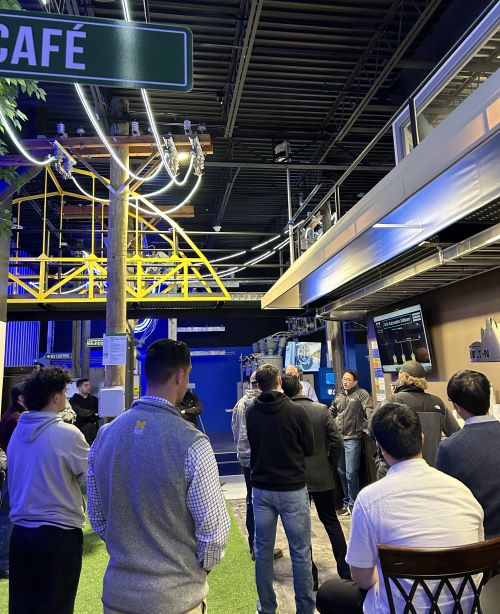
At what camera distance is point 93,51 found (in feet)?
7.01

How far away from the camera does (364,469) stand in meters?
5.62

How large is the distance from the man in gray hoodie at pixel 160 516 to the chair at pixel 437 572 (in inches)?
21.2

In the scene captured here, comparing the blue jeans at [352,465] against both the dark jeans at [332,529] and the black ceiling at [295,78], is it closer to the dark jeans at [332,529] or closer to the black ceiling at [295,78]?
the dark jeans at [332,529]

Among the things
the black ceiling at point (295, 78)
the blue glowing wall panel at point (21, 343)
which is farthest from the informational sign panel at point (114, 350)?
the blue glowing wall panel at point (21, 343)

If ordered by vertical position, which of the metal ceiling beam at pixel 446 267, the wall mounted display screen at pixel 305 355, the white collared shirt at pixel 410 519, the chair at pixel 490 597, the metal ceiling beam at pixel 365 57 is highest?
the metal ceiling beam at pixel 365 57

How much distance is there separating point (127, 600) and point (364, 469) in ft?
15.1

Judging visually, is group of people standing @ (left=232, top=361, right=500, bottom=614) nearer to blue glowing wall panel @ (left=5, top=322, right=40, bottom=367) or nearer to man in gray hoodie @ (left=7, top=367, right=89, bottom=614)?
man in gray hoodie @ (left=7, top=367, right=89, bottom=614)

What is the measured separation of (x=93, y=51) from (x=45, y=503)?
209 cm

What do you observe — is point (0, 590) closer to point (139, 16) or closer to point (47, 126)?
point (139, 16)

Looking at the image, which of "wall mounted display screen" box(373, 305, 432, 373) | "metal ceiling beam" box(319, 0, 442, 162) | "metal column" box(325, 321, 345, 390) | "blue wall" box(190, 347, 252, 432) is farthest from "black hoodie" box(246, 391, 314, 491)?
"blue wall" box(190, 347, 252, 432)

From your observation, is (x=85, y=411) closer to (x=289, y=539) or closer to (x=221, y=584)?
(x=221, y=584)

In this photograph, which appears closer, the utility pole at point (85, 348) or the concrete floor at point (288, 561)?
the concrete floor at point (288, 561)

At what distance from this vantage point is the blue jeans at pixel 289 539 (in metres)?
2.91

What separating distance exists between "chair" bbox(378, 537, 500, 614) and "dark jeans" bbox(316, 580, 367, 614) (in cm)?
38
